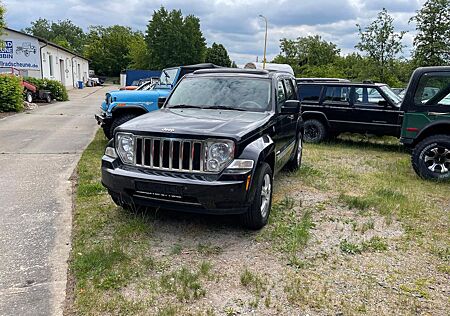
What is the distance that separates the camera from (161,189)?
3.95 m

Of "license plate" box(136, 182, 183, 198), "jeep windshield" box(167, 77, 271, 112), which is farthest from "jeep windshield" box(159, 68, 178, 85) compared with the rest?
"license plate" box(136, 182, 183, 198)

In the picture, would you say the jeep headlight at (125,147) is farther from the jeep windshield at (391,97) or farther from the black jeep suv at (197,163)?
the jeep windshield at (391,97)

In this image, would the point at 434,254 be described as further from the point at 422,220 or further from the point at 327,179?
the point at 327,179

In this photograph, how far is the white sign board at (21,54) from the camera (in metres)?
30.7

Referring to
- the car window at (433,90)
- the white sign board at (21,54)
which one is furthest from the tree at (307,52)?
the car window at (433,90)

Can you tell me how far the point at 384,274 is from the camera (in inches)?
141

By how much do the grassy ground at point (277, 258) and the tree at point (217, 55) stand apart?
6480 centimetres

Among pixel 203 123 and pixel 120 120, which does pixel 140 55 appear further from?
pixel 203 123

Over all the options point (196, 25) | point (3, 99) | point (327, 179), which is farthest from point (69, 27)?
point (327, 179)

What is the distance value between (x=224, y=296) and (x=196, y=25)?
69425mm

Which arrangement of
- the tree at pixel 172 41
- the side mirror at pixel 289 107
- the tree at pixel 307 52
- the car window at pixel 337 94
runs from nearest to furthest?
the side mirror at pixel 289 107, the car window at pixel 337 94, the tree at pixel 307 52, the tree at pixel 172 41

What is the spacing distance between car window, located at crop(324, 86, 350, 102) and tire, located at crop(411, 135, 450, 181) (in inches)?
147

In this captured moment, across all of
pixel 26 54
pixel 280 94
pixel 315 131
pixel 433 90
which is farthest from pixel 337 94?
pixel 26 54

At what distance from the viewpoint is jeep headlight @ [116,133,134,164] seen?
426cm
